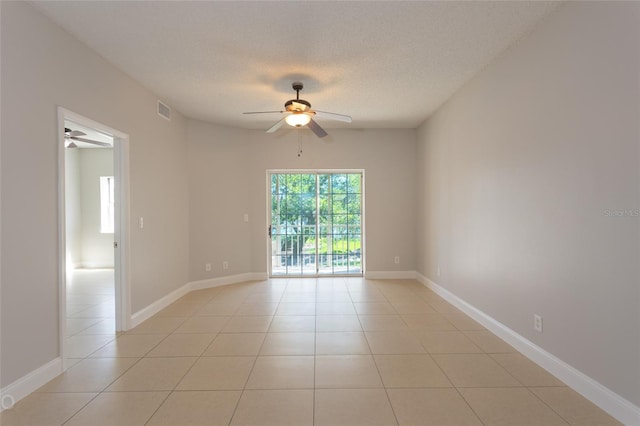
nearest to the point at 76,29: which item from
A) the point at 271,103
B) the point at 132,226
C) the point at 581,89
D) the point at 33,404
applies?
the point at 132,226

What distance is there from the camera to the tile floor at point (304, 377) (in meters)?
1.90

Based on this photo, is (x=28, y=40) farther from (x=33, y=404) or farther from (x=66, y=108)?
(x=33, y=404)

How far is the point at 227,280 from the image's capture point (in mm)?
5359

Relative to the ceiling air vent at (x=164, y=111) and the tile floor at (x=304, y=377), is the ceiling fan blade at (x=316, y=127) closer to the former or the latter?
the ceiling air vent at (x=164, y=111)

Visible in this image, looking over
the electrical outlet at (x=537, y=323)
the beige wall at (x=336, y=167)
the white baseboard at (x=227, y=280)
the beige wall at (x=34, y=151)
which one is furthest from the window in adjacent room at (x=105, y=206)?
the electrical outlet at (x=537, y=323)

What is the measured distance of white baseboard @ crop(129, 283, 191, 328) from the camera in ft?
11.5

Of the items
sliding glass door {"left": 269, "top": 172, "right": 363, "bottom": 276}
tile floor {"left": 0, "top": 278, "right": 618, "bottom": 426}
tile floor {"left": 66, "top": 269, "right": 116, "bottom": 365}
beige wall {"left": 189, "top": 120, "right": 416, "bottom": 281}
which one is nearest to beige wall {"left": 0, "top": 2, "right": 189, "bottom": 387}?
tile floor {"left": 0, "top": 278, "right": 618, "bottom": 426}

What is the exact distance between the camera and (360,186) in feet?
19.4

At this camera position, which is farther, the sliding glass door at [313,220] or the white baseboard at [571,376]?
the sliding glass door at [313,220]

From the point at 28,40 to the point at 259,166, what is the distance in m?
3.61

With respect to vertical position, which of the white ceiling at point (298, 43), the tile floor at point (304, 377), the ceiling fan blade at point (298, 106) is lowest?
the tile floor at point (304, 377)

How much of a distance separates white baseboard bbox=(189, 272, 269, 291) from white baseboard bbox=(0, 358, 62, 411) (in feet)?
8.55

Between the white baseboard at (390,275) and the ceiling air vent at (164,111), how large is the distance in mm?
4112

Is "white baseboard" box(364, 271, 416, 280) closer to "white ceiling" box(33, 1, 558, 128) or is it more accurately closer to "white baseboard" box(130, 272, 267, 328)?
"white baseboard" box(130, 272, 267, 328)
